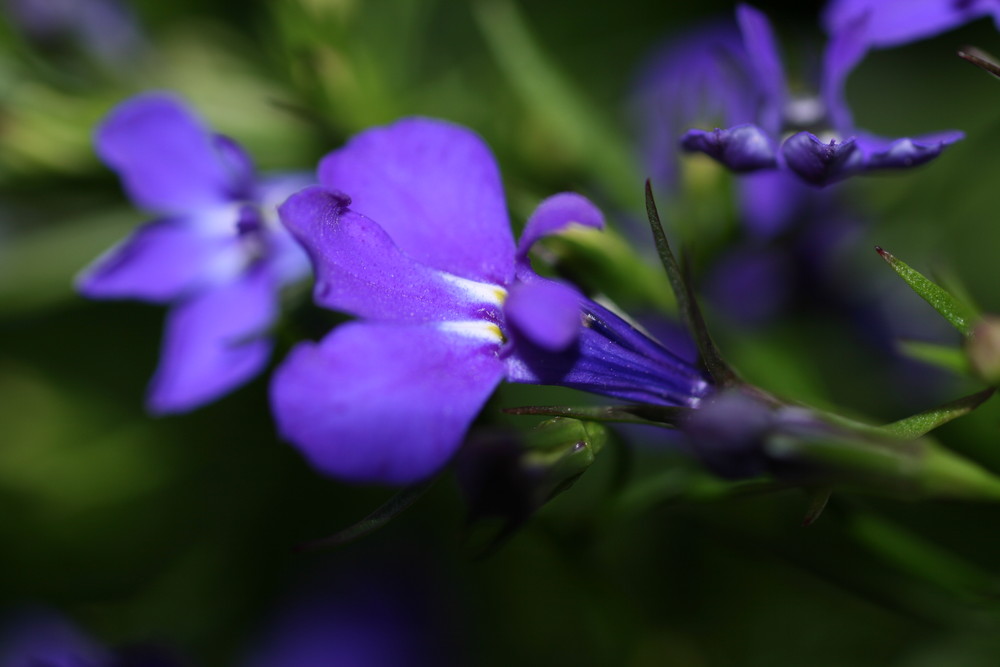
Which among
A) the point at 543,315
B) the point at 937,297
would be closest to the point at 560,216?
the point at 543,315

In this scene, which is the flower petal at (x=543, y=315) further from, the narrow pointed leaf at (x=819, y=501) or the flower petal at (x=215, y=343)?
the flower petal at (x=215, y=343)

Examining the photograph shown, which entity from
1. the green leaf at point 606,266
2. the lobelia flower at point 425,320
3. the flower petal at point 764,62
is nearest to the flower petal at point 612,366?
the lobelia flower at point 425,320

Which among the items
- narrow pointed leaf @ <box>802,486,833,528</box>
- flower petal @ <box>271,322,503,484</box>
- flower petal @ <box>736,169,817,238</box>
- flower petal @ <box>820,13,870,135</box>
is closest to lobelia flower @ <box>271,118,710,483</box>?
flower petal @ <box>271,322,503,484</box>

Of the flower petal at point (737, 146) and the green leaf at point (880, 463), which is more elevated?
the flower petal at point (737, 146)

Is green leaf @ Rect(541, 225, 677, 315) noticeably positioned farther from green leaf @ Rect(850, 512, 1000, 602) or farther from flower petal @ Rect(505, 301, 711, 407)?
green leaf @ Rect(850, 512, 1000, 602)

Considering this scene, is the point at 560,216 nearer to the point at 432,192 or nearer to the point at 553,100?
the point at 432,192

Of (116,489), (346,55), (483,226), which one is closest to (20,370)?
(116,489)
